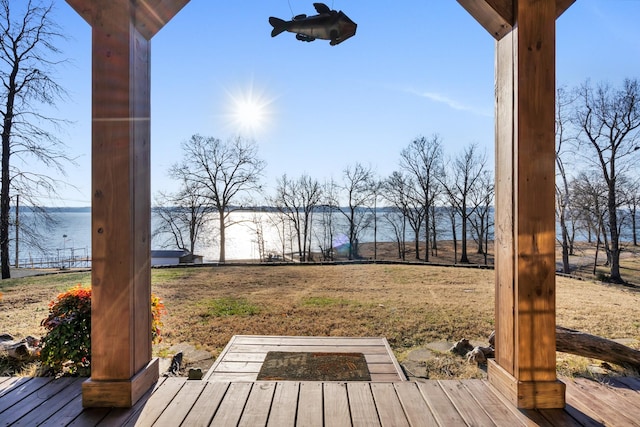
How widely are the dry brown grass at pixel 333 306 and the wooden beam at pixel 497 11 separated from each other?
3.15m

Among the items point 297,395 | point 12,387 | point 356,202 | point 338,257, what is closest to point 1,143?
point 12,387

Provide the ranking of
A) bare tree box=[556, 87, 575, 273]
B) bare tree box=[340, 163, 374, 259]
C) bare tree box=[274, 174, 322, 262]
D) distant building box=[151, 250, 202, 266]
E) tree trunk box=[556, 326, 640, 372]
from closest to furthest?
tree trunk box=[556, 326, 640, 372] → bare tree box=[556, 87, 575, 273] → distant building box=[151, 250, 202, 266] → bare tree box=[340, 163, 374, 259] → bare tree box=[274, 174, 322, 262]

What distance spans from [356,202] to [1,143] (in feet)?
48.7

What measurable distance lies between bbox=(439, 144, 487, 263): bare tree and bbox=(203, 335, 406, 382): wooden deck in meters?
15.6

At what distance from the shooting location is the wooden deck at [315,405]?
1711mm

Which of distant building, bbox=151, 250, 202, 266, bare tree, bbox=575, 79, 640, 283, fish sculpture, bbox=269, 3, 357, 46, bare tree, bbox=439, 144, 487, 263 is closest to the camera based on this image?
fish sculpture, bbox=269, 3, 357, 46

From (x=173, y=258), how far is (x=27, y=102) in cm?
1021

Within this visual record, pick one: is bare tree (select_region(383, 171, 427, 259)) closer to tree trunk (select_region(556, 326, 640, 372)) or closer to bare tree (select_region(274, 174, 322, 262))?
bare tree (select_region(274, 174, 322, 262))

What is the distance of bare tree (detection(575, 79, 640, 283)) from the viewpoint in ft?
37.4

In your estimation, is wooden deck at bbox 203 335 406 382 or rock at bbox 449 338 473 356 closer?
wooden deck at bbox 203 335 406 382

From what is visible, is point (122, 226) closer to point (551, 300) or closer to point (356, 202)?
point (551, 300)

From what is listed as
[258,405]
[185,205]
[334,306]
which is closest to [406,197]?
[185,205]

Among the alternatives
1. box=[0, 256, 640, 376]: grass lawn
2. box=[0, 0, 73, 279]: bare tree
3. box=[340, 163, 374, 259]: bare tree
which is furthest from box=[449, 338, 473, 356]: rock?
box=[340, 163, 374, 259]: bare tree

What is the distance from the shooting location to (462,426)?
1667mm
